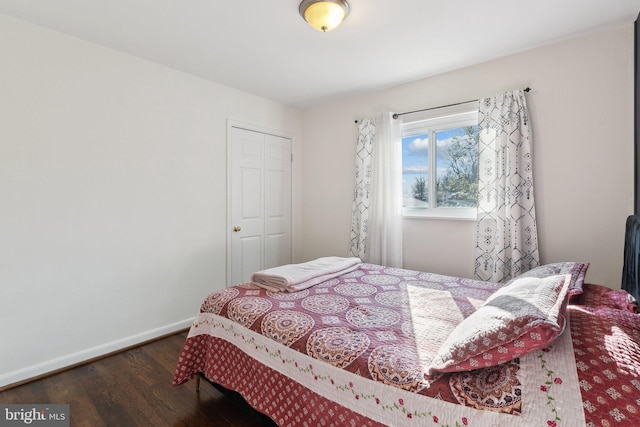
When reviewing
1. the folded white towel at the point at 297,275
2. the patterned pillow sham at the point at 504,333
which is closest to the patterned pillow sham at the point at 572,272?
the patterned pillow sham at the point at 504,333

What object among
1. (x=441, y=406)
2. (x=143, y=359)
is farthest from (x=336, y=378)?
(x=143, y=359)

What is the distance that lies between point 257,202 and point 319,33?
1956 millimetres

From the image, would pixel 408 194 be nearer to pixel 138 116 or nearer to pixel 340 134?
pixel 340 134

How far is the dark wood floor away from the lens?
5.74 ft

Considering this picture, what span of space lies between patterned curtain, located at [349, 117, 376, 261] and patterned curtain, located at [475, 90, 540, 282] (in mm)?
1100

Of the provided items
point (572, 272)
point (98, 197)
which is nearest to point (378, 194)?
point (572, 272)

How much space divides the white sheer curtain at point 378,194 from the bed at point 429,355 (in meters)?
1.24

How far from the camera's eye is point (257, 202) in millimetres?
3666

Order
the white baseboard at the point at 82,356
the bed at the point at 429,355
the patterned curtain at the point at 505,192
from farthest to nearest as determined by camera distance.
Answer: the patterned curtain at the point at 505,192
the white baseboard at the point at 82,356
the bed at the point at 429,355

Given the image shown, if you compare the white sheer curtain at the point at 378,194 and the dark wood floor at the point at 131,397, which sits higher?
the white sheer curtain at the point at 378,194

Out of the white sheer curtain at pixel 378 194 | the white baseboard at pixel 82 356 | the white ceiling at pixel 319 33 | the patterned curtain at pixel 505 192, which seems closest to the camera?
the white ceiling at pixel 319 33

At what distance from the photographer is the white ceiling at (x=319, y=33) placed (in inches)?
77.9

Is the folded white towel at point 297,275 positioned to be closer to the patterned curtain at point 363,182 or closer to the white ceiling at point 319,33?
the patterned curtain at point 363,182

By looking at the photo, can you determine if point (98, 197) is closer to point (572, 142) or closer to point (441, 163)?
point (441, 163)
